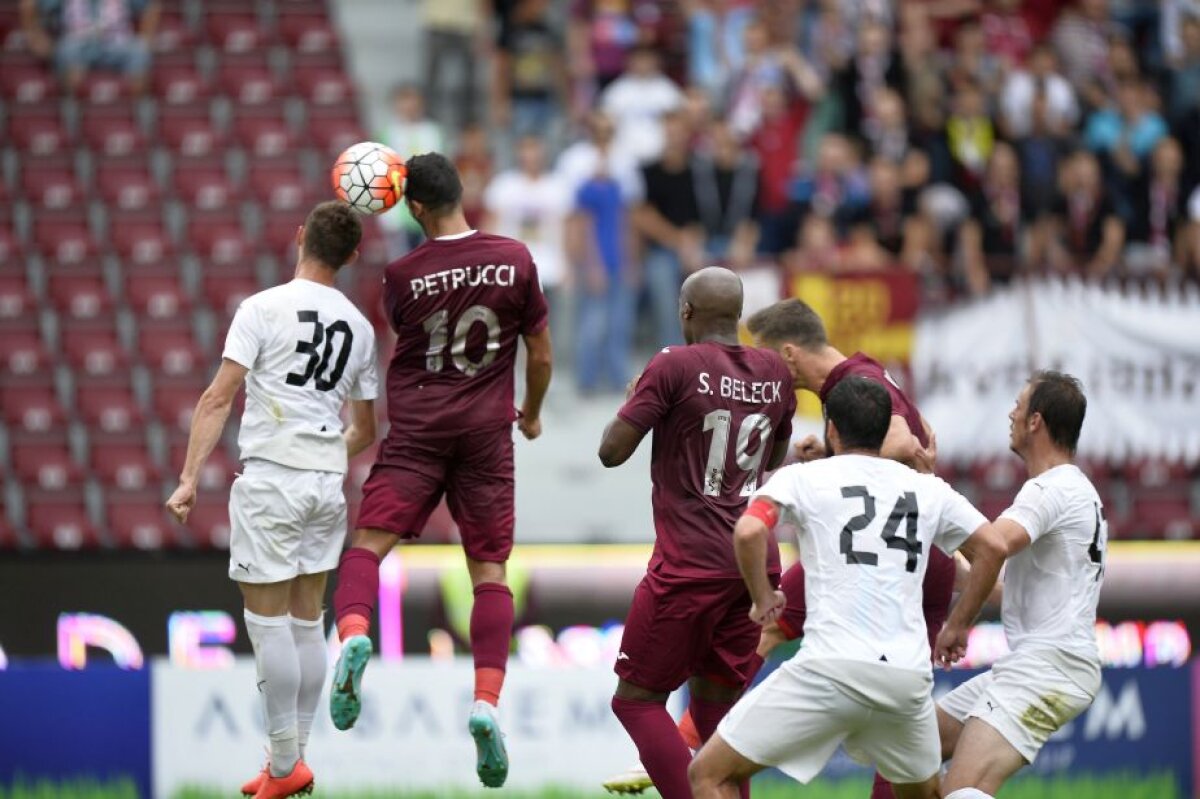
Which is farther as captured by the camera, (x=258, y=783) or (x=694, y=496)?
(x=258, y=783)

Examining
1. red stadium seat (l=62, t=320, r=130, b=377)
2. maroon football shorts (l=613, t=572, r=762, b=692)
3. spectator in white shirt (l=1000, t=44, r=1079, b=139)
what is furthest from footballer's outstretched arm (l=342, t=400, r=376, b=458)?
spectator in white shirt (l=1000, t=44, r=1079, b=139)

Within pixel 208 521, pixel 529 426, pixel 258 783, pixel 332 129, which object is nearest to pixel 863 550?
pixel 529 426

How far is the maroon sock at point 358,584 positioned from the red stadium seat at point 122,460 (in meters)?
7.38

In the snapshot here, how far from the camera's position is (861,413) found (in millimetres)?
7922

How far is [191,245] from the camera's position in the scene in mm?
17797

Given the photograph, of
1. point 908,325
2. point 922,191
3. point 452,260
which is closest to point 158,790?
point 452,260

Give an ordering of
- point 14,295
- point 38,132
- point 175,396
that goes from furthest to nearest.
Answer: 1. point 38,132
2. point 14,295
3. point 175,396

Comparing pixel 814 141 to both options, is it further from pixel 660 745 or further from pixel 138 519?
pixel 660 745

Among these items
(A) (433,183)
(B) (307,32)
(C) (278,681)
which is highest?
(B) (307,32)

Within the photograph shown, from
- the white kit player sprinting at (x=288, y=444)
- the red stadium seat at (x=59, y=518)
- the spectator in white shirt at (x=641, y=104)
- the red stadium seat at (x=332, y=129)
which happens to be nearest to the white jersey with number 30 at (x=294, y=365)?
the white kit player sprinting at (x=288, y=444)

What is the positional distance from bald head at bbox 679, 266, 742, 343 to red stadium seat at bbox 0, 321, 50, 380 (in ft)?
31.7

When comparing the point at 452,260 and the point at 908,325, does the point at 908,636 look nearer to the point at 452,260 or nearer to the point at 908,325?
the point at 452,260

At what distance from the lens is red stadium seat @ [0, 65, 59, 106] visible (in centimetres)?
1902

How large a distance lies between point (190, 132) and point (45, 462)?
401cm
